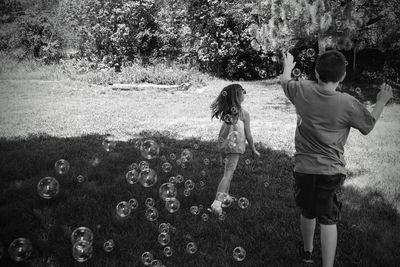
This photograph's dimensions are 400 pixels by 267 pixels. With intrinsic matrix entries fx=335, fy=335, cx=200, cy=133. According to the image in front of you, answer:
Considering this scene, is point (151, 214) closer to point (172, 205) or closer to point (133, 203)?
point (172, 205)

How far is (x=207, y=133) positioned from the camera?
299 inches

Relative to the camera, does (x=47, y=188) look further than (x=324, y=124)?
Yes

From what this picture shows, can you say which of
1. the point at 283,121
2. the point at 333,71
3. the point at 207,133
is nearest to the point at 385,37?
the point at 283,121

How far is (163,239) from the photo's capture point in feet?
10.6

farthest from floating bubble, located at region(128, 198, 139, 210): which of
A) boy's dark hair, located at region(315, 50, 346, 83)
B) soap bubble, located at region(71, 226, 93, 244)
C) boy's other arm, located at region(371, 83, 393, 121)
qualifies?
boy's other arm, located at region(371, 83, 393, 121)

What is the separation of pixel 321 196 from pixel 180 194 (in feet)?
6.98

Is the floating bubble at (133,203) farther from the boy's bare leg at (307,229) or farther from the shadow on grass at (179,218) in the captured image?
the boy's bare leg at (307,229)

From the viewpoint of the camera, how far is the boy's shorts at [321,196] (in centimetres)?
262

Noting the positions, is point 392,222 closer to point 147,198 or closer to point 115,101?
point 147,198

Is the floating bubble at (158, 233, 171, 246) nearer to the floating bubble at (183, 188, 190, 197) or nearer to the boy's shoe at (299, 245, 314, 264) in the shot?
the floating bubble at (183, 188, 190, 197)

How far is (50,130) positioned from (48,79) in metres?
9.76

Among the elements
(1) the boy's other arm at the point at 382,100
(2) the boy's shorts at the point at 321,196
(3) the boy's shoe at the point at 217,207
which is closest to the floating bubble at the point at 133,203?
(3) the boy's shoe at the point at 217,207

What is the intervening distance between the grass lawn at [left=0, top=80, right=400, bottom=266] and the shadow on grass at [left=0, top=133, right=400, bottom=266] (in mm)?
12

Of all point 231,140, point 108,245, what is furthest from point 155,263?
point 231,140
